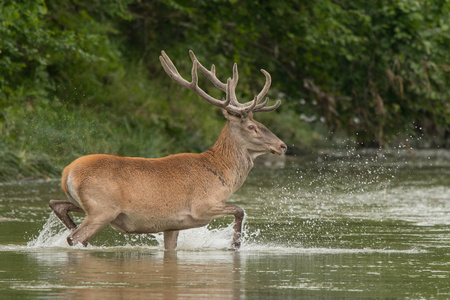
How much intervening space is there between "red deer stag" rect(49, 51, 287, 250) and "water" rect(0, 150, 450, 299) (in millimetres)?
305

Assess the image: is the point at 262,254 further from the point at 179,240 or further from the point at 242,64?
the point at 242,64

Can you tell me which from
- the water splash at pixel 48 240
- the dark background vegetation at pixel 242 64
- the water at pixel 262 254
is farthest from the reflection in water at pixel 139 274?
the dark background vegetation at pixel 242 64

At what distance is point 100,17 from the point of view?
26.0 m

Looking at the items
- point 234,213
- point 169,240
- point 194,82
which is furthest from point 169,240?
point 194,82

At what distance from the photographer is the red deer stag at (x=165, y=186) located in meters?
10.0

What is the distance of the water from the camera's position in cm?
764

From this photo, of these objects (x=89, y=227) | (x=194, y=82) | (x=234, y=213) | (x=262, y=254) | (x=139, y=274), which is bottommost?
(x=139, y=274)

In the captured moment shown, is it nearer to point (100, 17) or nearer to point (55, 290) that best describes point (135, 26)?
point (100, 17)

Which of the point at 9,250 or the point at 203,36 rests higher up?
the point at 203,36

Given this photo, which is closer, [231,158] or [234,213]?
[234,213]

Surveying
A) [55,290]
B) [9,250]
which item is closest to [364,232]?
[9,250]

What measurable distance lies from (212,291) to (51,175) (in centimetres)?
1284

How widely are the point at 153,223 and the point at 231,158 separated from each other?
54.5 inches

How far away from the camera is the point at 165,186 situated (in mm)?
10414
